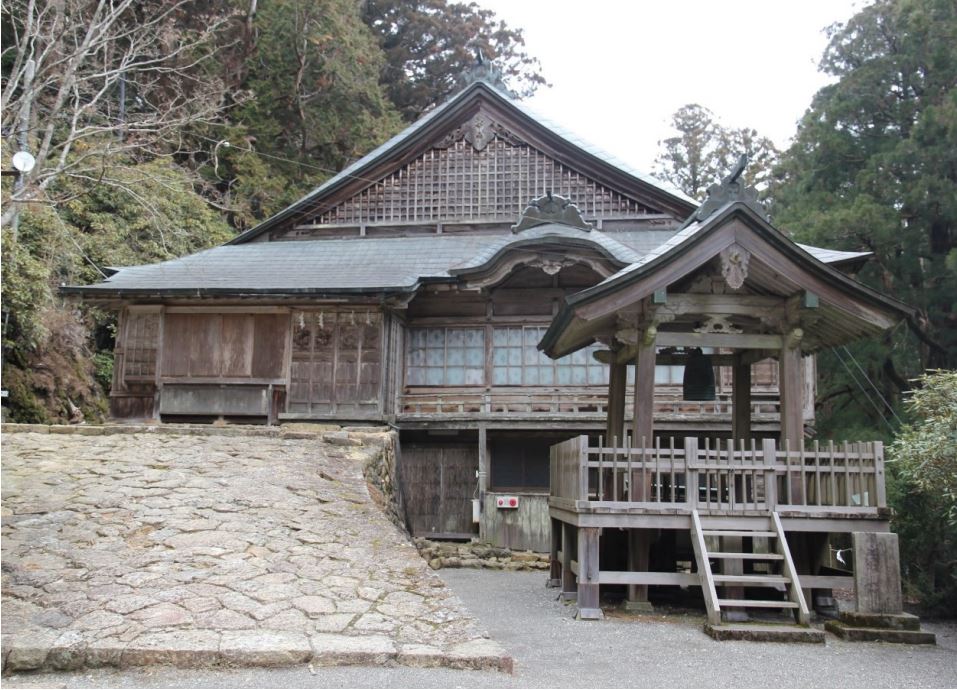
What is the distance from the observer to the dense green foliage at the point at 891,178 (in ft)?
73.8

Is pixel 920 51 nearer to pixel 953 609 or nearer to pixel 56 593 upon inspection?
pixel 953 609

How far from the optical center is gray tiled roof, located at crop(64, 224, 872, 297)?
15.1 metres

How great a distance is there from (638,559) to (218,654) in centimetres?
455

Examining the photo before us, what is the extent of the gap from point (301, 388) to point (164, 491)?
6239mm

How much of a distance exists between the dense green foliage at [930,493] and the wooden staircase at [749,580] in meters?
1.46

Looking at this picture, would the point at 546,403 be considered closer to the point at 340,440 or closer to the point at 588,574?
the point at 340,440

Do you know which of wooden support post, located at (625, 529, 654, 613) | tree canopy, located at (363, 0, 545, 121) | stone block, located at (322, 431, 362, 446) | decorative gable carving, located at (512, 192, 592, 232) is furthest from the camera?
tree canopy, located at (363, 0, 545, 121)

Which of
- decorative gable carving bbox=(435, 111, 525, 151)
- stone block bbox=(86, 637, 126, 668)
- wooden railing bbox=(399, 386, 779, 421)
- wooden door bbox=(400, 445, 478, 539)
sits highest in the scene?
decorative gable carving bbox=(435, 111, 525, 151)

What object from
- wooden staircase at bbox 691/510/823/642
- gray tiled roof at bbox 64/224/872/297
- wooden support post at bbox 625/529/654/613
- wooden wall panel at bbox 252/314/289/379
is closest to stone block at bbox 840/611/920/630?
wooden staircase at bbox 691/510/823/642

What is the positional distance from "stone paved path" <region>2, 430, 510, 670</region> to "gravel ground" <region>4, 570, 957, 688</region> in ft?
0.72

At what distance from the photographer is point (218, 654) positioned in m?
6.04

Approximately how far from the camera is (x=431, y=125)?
18234 millimetres

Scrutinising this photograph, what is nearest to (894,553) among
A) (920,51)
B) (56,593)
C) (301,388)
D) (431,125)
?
(56,593)

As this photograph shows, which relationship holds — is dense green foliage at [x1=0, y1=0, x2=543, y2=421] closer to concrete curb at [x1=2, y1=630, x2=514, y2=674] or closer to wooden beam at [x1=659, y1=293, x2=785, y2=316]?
concrete curb at [x1=2, y1=630, x2=514, y2=674]
